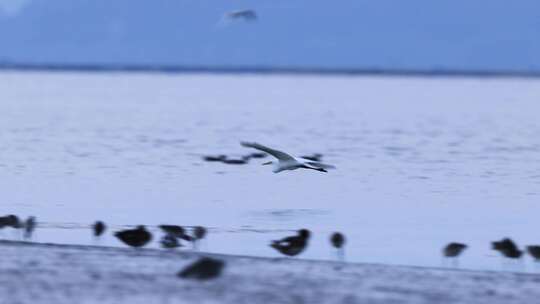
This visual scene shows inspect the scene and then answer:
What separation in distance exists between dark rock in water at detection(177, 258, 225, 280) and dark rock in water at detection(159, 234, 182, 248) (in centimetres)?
395

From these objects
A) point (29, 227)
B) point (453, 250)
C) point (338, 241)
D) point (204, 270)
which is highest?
point (29, 227)

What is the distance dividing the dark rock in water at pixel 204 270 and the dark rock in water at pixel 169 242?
3946mm

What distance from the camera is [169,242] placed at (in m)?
20.4

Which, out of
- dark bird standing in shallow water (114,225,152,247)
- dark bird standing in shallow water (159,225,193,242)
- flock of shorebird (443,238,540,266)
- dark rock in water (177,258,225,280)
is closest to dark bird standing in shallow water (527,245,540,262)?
flock of shorebird (443,238,540,266)

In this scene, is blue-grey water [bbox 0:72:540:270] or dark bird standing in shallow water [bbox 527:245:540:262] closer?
dark bird standing in shallow water [bbox 527:245:540:262]

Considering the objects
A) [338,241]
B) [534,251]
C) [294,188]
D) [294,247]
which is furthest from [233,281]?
[294,188]

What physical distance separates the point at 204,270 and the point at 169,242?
4.19 metres

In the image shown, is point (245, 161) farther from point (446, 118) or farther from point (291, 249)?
point (446, 118)

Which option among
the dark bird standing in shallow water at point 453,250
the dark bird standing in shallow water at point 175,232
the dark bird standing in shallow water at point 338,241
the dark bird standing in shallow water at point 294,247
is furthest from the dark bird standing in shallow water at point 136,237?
the dark bird standing in shallow water at point 453,250

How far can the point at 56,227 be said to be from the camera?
81.5 ft

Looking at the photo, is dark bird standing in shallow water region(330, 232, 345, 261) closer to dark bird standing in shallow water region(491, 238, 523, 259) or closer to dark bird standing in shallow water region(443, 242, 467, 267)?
dark bird standing in shallow water region(443, 242, 467, 267)

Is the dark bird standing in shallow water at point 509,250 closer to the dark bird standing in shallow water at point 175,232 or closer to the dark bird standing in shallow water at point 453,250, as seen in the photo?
the dark bird standing in shallow water at point 453,250

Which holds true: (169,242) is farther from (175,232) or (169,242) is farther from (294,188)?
(294,188)

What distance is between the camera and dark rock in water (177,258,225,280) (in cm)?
→ 1628
